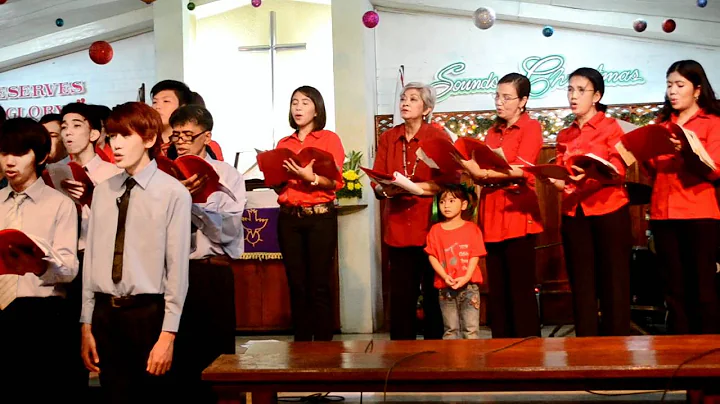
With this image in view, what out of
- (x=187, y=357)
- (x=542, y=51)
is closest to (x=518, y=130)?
(x=187, y=357)

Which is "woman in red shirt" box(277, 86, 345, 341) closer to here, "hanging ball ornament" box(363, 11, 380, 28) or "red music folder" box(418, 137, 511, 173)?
"red music folder" box(418, 137, 511, 173)

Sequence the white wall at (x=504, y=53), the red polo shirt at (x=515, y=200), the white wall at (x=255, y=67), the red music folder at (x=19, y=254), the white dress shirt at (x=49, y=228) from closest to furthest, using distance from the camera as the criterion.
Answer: the red music folder at (x=19, y=254) < the white dress shirt at (x=49, y=228) < the red polo shirt at (x=515, y=200) < the white wall at (x=504, y=53) < the white wall at (x=255, y=67)

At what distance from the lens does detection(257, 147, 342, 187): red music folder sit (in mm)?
3740

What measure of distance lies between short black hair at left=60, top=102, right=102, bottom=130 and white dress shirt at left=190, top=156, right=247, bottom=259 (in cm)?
71

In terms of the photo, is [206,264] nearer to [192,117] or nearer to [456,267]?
[192,117]

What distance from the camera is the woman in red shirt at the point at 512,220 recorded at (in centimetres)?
370

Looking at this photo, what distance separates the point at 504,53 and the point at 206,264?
14.4 feet

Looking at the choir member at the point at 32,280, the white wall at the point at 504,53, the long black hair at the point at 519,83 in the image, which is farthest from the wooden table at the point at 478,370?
the white wall at the point at 504,53

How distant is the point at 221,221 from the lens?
321 cm

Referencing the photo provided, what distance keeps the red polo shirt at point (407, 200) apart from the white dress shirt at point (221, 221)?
91 centimetres

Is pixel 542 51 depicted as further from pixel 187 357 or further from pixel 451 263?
pixel 187 357

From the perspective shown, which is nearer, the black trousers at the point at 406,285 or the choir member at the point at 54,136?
the black trousers at the point at 406,285

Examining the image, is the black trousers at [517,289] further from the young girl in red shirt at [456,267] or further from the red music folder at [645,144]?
the red music folder at [645,144]

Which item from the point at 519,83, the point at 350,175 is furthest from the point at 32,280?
the point at 350,175
